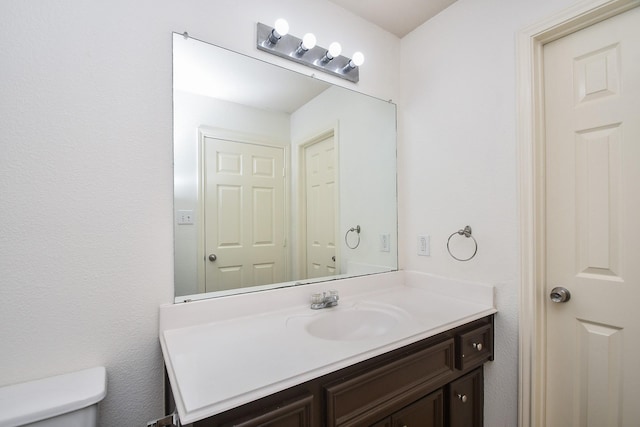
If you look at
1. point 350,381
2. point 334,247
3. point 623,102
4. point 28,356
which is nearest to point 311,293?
point 334,247

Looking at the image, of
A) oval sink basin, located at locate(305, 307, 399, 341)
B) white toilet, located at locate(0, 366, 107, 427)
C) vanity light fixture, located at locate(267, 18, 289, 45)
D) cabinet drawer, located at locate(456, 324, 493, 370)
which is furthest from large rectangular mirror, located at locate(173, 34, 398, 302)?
cabinet drawer, located at locate(456, 324, 493, 370)

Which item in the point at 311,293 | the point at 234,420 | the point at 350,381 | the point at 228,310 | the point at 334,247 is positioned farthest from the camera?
the point at 334,247

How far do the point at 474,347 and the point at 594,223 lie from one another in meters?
0.66

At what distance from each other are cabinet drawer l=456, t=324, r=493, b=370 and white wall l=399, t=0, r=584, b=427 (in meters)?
0.07

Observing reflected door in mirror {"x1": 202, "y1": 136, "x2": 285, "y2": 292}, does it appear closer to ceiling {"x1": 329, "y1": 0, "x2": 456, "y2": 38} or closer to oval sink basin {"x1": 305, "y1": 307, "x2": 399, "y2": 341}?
oval sink basin {"x1": 305, "y1": 307, "x2": 399, "y2": 341}

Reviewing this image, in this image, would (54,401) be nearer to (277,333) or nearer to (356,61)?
(277,333)

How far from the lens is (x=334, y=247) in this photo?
5.08 ft

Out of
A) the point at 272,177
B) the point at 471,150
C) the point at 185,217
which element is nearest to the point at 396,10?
the point at 471,150

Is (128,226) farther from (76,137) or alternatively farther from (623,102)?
(623,102)

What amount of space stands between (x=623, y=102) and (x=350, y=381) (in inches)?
52.4

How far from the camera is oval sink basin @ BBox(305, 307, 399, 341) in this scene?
1.21m

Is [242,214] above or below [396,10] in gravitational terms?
below

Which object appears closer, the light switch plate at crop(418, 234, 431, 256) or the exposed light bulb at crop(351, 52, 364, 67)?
the exposed light bulb at crop(351, 52, 364, 67)

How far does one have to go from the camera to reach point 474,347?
3.91ft
